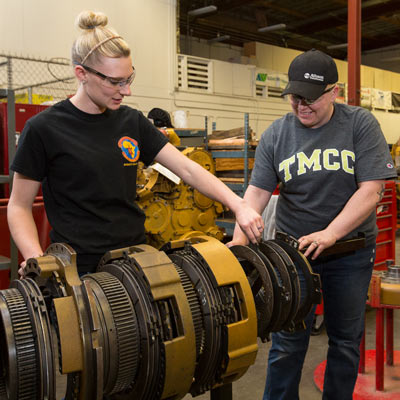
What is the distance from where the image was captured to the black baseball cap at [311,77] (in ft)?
5.37

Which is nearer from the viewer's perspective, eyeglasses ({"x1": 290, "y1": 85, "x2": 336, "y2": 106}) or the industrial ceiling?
eyeglasses ({"x1": 290, "y1": 85, "x2": 336, "y2": 106})

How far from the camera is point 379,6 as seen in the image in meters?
10.1

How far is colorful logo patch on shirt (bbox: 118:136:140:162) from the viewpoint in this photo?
1.39 m

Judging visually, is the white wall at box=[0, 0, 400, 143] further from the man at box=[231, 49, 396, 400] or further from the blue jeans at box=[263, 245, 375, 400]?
the blue jeans at box=[263, 245, 375, 400]

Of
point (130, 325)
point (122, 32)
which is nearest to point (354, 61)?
point (130, 325)

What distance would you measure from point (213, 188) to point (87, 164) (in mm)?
387

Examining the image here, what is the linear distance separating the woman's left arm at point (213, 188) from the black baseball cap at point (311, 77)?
0.47 metres

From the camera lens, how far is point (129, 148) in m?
1.41

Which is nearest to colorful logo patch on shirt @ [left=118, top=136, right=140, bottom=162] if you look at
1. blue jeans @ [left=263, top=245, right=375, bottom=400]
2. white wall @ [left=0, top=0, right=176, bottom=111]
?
blue jeans @ [left=263, top=245, right=375, bottom=400]

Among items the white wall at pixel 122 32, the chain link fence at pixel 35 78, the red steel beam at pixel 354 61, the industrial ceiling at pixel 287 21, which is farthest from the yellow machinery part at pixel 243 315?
the industrial ceiling at pixel 287 21

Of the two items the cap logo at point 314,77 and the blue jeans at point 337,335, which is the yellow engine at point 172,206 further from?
the cap logo at point 314,77

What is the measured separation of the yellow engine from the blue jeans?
309 cm

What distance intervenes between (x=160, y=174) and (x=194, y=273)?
380cm

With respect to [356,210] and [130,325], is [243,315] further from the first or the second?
[356,210]
